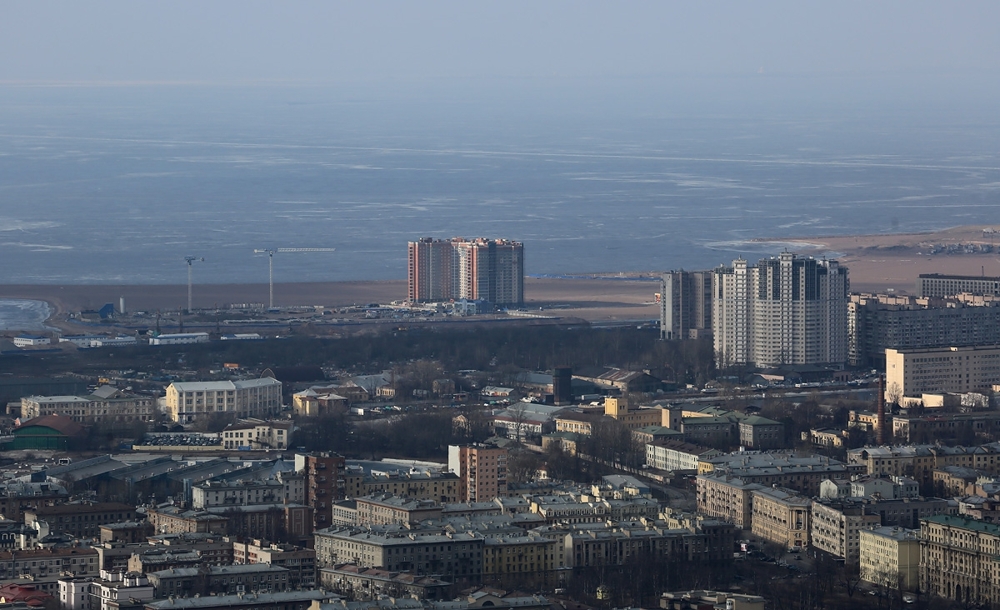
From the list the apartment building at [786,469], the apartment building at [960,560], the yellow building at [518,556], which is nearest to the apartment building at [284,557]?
the yellow building at [518,556]

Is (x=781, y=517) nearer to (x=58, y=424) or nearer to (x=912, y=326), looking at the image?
(x=58, y=424)

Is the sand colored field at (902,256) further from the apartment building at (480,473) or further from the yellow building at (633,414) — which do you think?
the apartment building at (480,473)

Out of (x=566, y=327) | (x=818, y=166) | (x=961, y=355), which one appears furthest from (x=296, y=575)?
(x=818, y=166)

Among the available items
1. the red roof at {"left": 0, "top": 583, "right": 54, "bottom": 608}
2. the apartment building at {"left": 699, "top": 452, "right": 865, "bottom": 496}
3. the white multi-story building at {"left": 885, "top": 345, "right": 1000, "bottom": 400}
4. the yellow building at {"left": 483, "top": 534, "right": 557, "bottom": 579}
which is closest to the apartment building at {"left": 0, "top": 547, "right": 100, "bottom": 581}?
the red roof at {"left": 0, "top": 583, "right": 54, "bottom": 608}

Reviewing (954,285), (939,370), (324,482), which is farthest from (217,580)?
(954,285)

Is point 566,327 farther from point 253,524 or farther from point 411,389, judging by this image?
point 253,524

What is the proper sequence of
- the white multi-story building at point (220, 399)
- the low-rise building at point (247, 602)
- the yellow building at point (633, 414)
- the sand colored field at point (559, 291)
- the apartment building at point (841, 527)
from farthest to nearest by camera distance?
the sand colored field at point (559, 291)
the white multi-story building at point (220, 399)
the yellow building at point (633, 414)
the apartment building at point (841, 527)
the low-rise building at point (247, 602)

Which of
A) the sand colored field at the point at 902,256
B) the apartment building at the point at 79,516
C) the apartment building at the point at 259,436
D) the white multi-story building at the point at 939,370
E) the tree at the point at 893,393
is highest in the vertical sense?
the sand colored field at the point at 902,256
